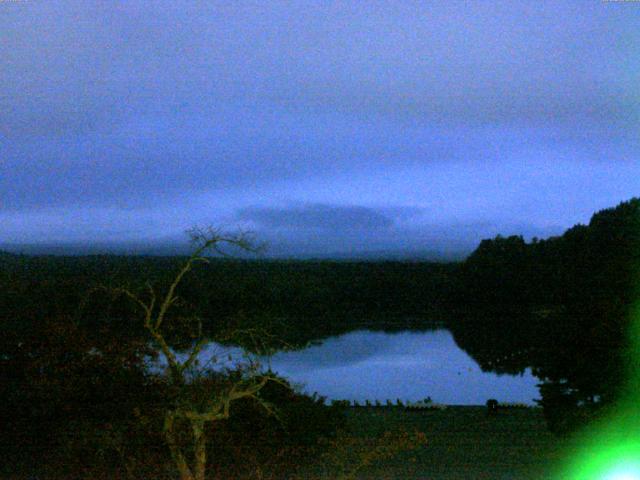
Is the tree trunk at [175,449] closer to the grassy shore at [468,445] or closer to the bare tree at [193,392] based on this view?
the bare tree at [193,392]

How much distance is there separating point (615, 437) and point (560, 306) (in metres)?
30.3

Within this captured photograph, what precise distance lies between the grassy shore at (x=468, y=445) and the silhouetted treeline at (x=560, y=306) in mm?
775

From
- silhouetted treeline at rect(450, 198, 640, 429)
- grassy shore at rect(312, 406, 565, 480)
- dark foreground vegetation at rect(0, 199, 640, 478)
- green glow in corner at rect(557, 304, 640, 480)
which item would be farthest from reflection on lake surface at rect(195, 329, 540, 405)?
green glow in corner at rect(557, 304, 640, 480)

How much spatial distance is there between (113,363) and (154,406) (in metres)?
1.10

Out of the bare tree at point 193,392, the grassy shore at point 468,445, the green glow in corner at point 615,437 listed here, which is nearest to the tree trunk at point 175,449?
the bare tree at point 193,392

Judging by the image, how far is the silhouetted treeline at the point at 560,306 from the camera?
29.1 feet

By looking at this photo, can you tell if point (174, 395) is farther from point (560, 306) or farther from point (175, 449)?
point (560, 306)

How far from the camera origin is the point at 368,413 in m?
13.8

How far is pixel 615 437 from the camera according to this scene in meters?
7.54

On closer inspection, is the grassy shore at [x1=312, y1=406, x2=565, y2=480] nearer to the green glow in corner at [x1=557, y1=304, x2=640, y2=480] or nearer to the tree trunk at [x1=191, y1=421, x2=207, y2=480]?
the green glow in corner at [x1=557, y1=304, x2=640, y2=480]

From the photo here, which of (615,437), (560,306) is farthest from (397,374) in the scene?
(615,437)

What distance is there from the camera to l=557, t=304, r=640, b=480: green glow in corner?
715 cm

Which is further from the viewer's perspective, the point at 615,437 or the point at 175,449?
the point at 615,437

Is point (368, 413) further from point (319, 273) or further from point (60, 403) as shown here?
point (319, 273)
